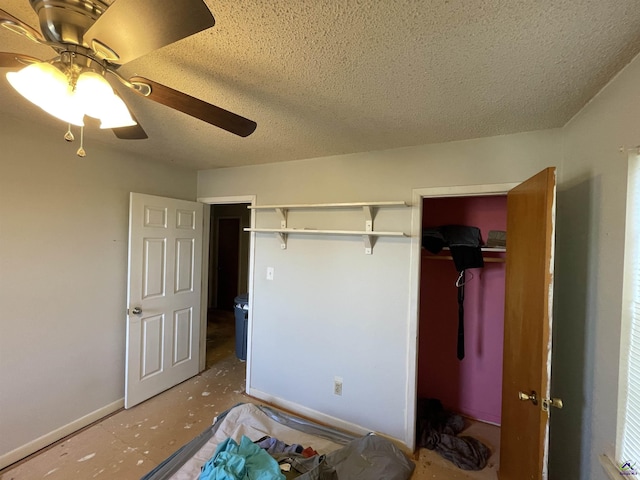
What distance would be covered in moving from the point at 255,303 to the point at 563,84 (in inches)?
102

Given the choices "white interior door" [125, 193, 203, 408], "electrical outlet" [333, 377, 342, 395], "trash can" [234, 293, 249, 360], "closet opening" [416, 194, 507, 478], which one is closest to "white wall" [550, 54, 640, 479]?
"closet opening" [416, 194, 507, 478]

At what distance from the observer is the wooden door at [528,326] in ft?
4.10

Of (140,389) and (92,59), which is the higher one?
(92,59)

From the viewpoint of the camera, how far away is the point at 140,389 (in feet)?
8.41

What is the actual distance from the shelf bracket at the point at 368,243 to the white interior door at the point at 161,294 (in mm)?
1823

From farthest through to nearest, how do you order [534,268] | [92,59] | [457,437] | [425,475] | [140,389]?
[140,389]
[457,437]
[425,475]
[534,268]
[92,59]

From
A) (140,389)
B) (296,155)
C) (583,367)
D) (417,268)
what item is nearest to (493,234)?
(417,268)

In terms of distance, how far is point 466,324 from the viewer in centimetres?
261

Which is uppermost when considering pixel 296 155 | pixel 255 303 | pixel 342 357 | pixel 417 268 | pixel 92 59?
pixel 296 155

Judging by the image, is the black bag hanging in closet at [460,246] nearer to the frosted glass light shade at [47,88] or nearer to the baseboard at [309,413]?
the baseboard at [309,413]

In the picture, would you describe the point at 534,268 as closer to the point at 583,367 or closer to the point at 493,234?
the point at 583,367

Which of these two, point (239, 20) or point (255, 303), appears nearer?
point (239, 20)

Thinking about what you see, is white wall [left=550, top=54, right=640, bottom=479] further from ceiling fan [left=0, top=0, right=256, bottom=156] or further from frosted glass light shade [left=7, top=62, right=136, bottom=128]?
frosted glass light shade [left=7, top=62, right=136, bottom=128]

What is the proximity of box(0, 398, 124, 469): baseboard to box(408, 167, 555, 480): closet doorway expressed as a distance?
116 inches
